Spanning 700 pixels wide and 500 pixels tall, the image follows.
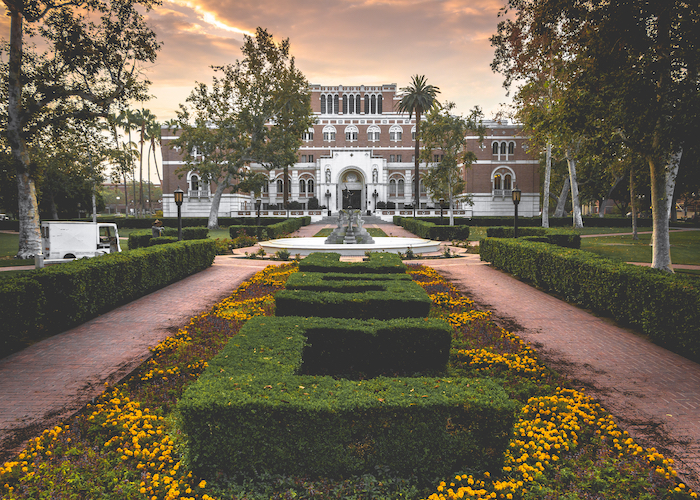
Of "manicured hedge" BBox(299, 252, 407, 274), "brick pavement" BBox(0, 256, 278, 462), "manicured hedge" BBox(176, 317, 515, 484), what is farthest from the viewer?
"manicured hedge" BBox(299, 252, 407, 274)

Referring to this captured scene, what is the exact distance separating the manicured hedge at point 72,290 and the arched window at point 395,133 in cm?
5312

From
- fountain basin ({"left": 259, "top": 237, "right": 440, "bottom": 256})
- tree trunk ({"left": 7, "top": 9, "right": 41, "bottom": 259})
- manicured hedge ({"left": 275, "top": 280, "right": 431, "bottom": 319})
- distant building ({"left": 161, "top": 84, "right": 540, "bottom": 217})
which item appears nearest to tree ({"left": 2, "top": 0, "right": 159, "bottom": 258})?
tree trunk ({"left": 7, "top": 9, "right": 41, "bottom": 259})

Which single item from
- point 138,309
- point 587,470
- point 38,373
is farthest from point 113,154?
point 587,470

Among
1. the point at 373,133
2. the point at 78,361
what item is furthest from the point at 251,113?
the point at 78,361

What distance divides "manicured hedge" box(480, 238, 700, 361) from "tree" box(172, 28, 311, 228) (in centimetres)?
A: 2904

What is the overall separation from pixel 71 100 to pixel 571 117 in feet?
75.7


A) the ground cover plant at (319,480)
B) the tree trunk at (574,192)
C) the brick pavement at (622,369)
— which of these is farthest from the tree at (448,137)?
the ground cover plant at (319,480)

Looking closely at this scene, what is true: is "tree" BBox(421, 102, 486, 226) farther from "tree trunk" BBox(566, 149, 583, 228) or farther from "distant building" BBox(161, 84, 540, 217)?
"distant building" BBox(161, 84, 540, 217)

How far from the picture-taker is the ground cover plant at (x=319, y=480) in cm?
324

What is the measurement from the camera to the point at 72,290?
→ 7.70m

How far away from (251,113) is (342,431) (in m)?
38.6

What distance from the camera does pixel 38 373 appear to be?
5652 millimetres

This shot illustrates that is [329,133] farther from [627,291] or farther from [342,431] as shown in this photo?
[342,431]

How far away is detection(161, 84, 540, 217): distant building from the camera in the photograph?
50.7 m
